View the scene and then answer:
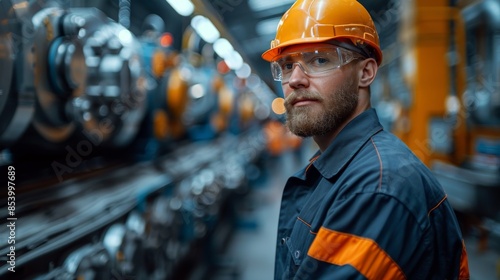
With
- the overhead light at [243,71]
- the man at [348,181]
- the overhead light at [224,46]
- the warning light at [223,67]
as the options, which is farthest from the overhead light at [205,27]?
the overhead light at [243,71]

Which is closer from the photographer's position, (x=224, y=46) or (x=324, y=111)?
(x=324, y=111)

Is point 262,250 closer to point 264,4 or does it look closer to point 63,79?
point 264,4

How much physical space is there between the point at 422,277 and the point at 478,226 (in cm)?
367

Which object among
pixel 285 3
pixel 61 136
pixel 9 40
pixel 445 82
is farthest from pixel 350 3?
pixel 445 82

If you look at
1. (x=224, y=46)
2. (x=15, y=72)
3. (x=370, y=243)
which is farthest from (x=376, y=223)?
(x=224, y=46)

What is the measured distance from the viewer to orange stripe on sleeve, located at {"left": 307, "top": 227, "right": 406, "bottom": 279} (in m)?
0.78

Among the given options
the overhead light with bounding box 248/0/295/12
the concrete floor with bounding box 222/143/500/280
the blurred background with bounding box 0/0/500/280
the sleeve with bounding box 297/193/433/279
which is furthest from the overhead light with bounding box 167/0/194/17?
the concrete floor with bounding box 222/143/500/280

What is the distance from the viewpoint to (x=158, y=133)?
2828mm

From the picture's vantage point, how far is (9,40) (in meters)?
1.17

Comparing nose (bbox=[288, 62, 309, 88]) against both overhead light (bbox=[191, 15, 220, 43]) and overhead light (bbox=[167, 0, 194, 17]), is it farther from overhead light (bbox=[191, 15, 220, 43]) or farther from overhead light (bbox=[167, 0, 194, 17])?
overhead light (bbox=[191, 15, 220, 43])

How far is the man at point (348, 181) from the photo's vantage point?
813 millimetres

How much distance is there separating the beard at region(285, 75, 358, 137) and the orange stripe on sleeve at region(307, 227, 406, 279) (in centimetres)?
35

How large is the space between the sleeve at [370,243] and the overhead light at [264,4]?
346cm

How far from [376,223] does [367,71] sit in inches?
20.9
